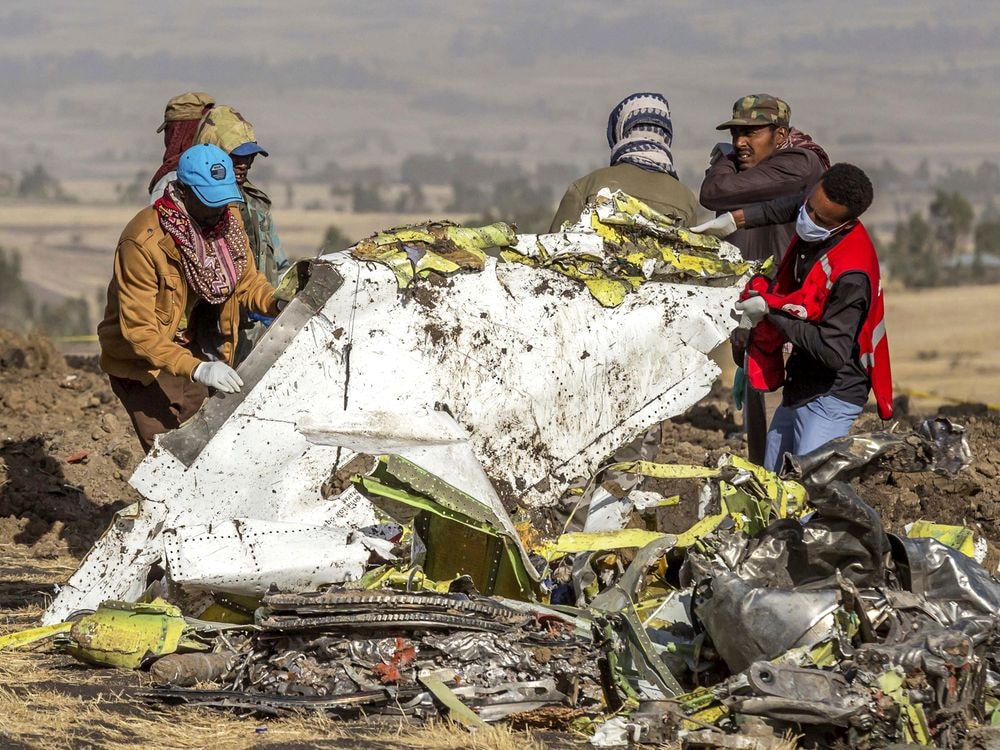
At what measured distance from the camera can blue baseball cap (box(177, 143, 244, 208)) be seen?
22.2 feet

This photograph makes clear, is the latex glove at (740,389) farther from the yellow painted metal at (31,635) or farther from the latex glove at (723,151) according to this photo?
the yellow painted metal at (31,635)

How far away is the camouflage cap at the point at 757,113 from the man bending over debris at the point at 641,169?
1.09 ft

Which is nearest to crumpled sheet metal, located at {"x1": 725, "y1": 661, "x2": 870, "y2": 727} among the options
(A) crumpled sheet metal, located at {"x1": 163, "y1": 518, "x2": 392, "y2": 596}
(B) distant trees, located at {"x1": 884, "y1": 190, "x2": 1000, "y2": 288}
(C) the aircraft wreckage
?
(C) the aircraft wreckage

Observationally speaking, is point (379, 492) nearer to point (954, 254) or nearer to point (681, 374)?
point (681, 374)

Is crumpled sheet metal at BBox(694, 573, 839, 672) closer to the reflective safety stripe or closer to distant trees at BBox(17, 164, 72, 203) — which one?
the reflective safety stripe

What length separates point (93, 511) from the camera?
31.6 feet

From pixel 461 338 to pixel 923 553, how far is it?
2037mm

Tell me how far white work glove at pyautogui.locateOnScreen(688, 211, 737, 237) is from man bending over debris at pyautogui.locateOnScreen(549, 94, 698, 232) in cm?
26

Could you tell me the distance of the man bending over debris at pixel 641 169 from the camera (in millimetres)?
7504

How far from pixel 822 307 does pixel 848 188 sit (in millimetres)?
493

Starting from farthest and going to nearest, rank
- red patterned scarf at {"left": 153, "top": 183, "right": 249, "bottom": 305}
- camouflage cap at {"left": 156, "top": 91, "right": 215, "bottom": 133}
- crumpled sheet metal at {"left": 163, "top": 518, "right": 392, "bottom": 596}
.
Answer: camouflage cap at {"left": 156, "top": 91, "right": 215, "bottom": 133}
red patterned scarf at {"left": 153, "top": 183, "right": 249, "bottom": 305}
crumpled sheet metal at {"left": 163, "top": 518, "right": 392, "bottom": 596}

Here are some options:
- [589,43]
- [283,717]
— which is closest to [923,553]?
[283,717]

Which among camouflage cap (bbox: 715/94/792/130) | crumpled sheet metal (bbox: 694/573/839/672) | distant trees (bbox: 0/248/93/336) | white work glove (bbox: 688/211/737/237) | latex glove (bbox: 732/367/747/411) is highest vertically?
camouflage cap (bbox: 715/94/792/130)

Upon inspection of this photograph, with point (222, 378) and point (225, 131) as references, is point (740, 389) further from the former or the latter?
point (222, 378)
